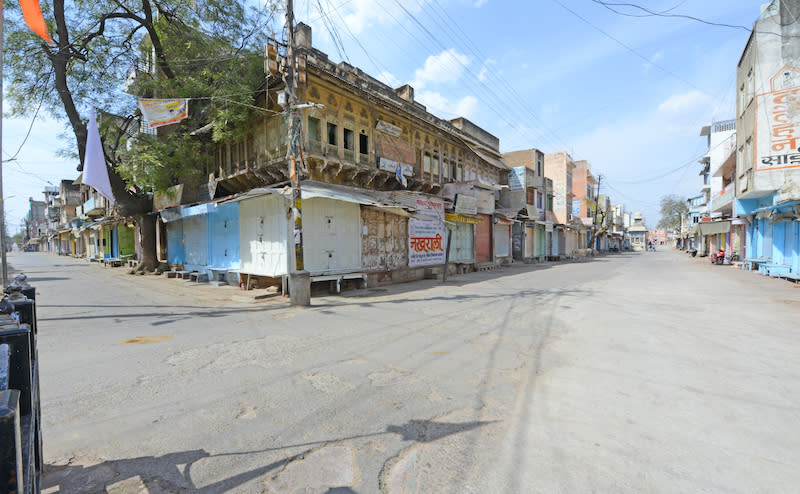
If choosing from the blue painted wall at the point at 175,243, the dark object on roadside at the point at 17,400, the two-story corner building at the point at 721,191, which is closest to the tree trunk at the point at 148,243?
the blue painted wall at the point at 175,243

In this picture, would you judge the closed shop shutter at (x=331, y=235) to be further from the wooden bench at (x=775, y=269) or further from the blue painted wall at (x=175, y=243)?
the wooden bench at (x=775, y=269)

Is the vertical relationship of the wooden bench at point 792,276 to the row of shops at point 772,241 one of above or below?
below

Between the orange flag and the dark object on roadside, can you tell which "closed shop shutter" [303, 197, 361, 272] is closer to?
the orange flag

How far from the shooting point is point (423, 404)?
12.7 feet

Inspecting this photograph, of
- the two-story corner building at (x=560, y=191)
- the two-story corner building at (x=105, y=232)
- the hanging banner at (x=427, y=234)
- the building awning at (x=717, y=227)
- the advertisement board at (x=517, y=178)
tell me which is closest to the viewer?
the hanging banner at (x=427, y=234)

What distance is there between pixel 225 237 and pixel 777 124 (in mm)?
23883

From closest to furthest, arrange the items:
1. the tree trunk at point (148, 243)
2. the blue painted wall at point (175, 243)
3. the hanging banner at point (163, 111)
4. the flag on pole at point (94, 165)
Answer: the flag on pole at point (94, 165) < the hanging banner at point (163, 111) < the blue painted wall at point (175, 243) < the tree trunk at point (148, 243)

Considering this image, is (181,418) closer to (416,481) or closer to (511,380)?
(416,481)

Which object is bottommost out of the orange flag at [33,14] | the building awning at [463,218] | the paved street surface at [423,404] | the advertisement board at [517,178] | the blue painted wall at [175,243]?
the paved street surface at [423,404]

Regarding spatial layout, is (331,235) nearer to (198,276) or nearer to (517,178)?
(198,276)

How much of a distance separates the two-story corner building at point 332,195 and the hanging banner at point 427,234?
0.06 m

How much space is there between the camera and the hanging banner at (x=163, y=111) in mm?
10992

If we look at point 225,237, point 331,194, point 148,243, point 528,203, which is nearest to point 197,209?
point 225,237

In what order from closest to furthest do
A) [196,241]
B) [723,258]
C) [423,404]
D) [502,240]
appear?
[423,404]
[196,241]
[502,240]
[723,258]
